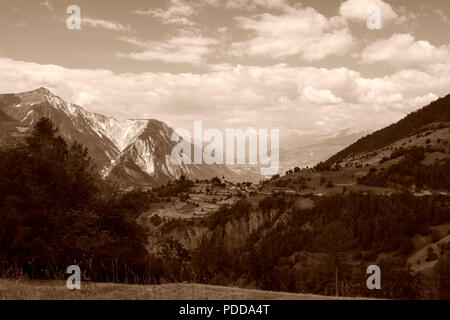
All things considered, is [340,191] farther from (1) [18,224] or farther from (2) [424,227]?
(1) [18,224]

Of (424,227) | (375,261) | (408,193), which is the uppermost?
(408,193)

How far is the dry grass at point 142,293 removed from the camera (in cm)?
1345

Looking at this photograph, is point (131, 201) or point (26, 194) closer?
point (26, 194)

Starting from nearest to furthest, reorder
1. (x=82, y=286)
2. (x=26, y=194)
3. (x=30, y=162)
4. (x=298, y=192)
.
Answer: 1. (x=82, y=286)
2. (x=26, y=194)
3. (x=30, y=162)
4. (x=298, y=192)

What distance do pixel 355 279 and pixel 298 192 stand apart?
267ft

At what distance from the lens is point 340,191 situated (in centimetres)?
13888

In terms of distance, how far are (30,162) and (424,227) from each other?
105 meters

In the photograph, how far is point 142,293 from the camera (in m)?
14.2

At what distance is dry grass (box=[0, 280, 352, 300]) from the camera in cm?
1345

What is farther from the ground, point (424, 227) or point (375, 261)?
point (424, 227)

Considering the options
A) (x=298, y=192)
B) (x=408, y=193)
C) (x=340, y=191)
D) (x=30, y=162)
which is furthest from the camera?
(x=298, y=192)
